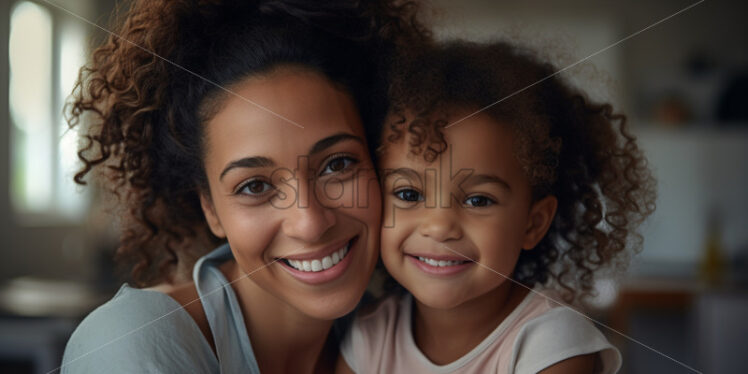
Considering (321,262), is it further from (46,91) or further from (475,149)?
(46,91)

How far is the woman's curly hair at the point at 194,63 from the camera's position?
0.39 meters

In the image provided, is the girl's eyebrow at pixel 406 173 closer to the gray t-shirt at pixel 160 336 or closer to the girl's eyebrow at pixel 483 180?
the girl's eyebrow at pixel 483 180

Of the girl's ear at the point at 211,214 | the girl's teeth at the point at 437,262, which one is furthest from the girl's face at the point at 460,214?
the girl's ear at the point at 211,214

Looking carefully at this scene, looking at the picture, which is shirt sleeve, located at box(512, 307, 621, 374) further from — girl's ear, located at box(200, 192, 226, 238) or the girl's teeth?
girl's ear, located at box(200, 192, 226, 238)

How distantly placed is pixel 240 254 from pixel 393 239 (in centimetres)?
10

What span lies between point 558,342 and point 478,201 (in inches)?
3.8

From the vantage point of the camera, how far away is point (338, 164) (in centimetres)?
39

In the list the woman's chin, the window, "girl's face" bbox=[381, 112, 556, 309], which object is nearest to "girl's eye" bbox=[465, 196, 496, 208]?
"girl's face" bbox=[381, 112, 556, 309]

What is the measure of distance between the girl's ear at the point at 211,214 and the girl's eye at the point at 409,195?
0.13 metres

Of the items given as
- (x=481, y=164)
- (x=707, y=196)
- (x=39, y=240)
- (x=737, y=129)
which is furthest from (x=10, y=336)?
(x=737, y=129)

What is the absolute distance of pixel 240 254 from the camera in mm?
410

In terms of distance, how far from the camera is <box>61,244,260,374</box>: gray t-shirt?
1.24 ft

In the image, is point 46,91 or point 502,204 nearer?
point 502,204

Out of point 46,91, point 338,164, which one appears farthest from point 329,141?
point 46,91
